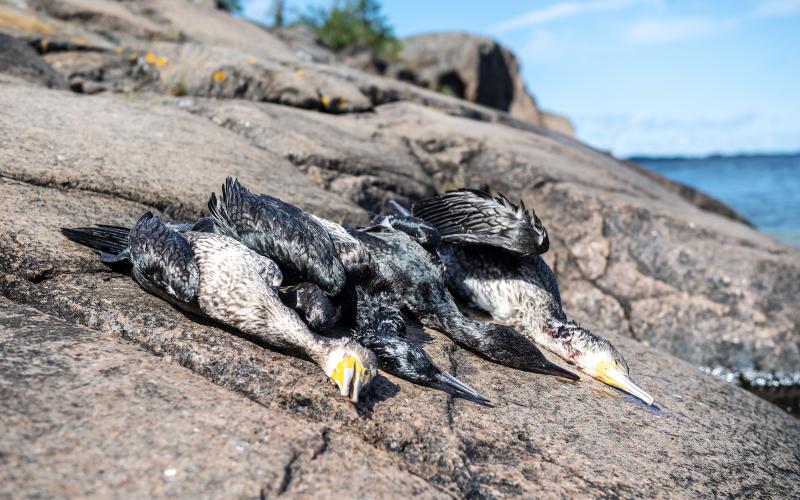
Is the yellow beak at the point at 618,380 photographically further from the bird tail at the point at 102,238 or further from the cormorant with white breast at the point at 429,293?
the bird tail at the point at 102,238

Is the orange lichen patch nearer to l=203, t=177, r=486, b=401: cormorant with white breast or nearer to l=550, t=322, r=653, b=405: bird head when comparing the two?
l=203, t=177, r=486, b=401: cormorant with white breast

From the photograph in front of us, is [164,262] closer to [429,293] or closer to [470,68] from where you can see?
[429,293]

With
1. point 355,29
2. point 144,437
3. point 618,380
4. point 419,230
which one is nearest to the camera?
point 144,437

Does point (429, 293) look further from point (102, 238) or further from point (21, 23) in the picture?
point (21, 23)

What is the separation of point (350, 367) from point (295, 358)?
42cm

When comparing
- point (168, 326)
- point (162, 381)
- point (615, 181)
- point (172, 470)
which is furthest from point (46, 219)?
point (615, 181)

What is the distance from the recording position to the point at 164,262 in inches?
128

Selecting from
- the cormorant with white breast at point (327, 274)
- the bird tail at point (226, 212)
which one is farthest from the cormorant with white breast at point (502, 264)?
the bird tail at point (226, 212)

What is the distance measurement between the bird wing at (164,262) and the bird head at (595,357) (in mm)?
2091

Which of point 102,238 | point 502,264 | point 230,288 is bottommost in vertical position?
point 102,238

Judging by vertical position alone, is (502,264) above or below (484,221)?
below

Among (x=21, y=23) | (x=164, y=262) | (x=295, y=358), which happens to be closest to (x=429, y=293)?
(x=295, y=358)

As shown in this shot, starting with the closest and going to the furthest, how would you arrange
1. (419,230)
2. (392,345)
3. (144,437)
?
(144,437)
(392,345)
(419,230)

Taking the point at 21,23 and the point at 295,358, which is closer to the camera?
the point at 295,358
